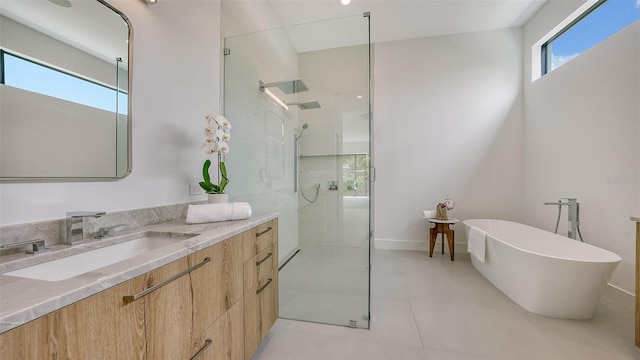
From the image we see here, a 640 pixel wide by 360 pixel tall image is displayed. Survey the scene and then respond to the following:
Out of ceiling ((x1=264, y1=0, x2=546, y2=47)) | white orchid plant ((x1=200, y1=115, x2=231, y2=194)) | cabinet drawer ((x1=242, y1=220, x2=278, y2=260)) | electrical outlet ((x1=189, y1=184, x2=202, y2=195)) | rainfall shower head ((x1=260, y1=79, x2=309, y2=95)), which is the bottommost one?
cabinet drawer ((x1=242, y1=220, x2=278, y2=260))

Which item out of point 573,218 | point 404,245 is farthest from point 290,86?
point 573,218

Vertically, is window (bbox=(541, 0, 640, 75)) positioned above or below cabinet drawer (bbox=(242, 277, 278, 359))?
above

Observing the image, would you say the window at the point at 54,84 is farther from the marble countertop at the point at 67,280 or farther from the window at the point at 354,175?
the window at the point at 354,175

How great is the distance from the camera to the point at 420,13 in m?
2.96

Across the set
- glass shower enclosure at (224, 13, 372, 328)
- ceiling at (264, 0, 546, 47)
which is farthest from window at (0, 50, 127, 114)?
ceiling at (264, 0, 546, 47)

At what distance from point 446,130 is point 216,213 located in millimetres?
3417

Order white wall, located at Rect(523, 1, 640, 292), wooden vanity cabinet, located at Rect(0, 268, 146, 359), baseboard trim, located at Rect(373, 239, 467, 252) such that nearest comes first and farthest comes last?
wooden vanity cabinet, located at Rect(0, 268, 146, 359) → white wall, located at Rect(523, 1, 640, 292) → baseboard trim, located at Rect(373, 239, 467, 252)

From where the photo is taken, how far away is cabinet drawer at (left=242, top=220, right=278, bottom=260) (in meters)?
1.32

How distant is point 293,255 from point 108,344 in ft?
6.39

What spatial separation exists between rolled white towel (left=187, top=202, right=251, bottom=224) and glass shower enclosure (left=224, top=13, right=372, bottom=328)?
756 millimetres

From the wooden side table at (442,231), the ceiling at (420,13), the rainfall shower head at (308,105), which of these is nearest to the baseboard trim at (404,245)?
the wooden side table at (442,231)

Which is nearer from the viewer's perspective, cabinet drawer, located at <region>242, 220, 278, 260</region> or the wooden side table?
cabinet drawer, located at <region>242, 220, 278, 260</region>

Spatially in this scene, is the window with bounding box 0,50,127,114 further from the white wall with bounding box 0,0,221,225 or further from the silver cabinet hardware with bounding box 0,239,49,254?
the silver cabinet hardware with bounding box 0,239,49,254

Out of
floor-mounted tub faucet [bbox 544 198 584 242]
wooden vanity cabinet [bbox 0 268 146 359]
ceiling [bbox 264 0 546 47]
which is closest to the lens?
wooden vanity cabinet [bbox 0 268 146 359]
